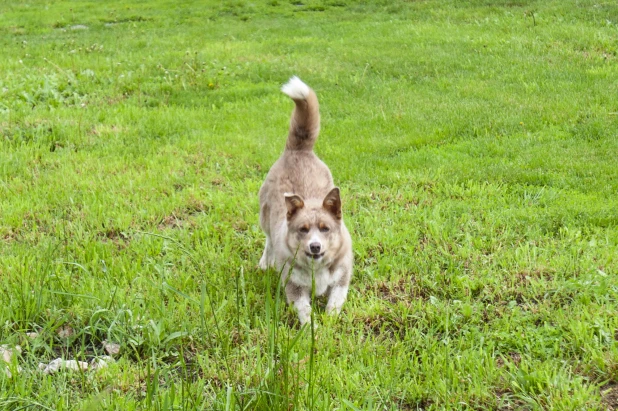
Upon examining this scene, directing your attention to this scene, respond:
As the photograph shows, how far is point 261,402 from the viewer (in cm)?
280

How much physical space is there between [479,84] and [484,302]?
6.35m

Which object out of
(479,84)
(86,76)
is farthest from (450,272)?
(86,76)

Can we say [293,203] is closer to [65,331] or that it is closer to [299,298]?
[299,298]

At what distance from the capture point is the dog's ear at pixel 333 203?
14.7 feet

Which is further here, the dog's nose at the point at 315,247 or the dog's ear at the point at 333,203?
the dog's ear at the point at 333,203

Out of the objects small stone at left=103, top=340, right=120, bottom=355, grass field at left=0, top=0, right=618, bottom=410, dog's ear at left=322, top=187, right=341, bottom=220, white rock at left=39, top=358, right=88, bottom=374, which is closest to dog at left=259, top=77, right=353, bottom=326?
dog's ear at left=322, top=187, right=341, bottom=220

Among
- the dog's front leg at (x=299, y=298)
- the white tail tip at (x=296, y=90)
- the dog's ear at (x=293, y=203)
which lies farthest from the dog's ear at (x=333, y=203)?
the white tail tip at (x=296, y=90)

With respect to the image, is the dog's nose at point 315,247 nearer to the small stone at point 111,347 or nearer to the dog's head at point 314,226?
the dog's head at point 314,226

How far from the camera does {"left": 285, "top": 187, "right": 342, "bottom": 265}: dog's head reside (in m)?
4.41

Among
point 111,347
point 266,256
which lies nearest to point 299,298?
point 266,256

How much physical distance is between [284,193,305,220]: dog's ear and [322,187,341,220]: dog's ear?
0.54 feet

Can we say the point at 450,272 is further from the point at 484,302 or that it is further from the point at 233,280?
the point at 233,280

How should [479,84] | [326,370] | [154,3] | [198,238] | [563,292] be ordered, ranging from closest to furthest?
1. [326,370]
2. [563,292]
3. [198,238]
4. [479,84]
5. [154,3]

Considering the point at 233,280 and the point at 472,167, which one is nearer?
the point at 233,280
